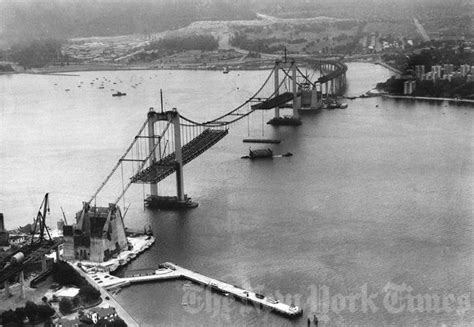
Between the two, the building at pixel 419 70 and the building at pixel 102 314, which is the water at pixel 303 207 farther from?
the building at pixel 419 70

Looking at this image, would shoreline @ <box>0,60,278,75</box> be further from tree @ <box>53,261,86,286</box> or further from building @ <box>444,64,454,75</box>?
tree @ <box>53,261,86,286</box>

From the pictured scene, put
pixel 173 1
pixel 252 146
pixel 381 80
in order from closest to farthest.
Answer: pixel 252 146 < pixel 381 80 < pixel 173 1

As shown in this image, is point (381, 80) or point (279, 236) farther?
point (381, 80)

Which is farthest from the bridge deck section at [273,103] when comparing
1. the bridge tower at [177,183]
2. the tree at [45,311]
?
the tree at [45,311]

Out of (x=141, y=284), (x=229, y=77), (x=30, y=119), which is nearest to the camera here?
(x=141, y=284)

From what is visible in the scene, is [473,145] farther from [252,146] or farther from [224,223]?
[224,223]

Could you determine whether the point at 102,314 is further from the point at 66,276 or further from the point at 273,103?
the point at 273,103

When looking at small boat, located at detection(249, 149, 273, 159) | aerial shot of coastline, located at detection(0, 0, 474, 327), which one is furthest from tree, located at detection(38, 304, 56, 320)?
small boat, located at detection(249, 149, 273, 159)

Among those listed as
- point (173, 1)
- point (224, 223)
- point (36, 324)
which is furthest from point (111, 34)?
point (36, 324)
